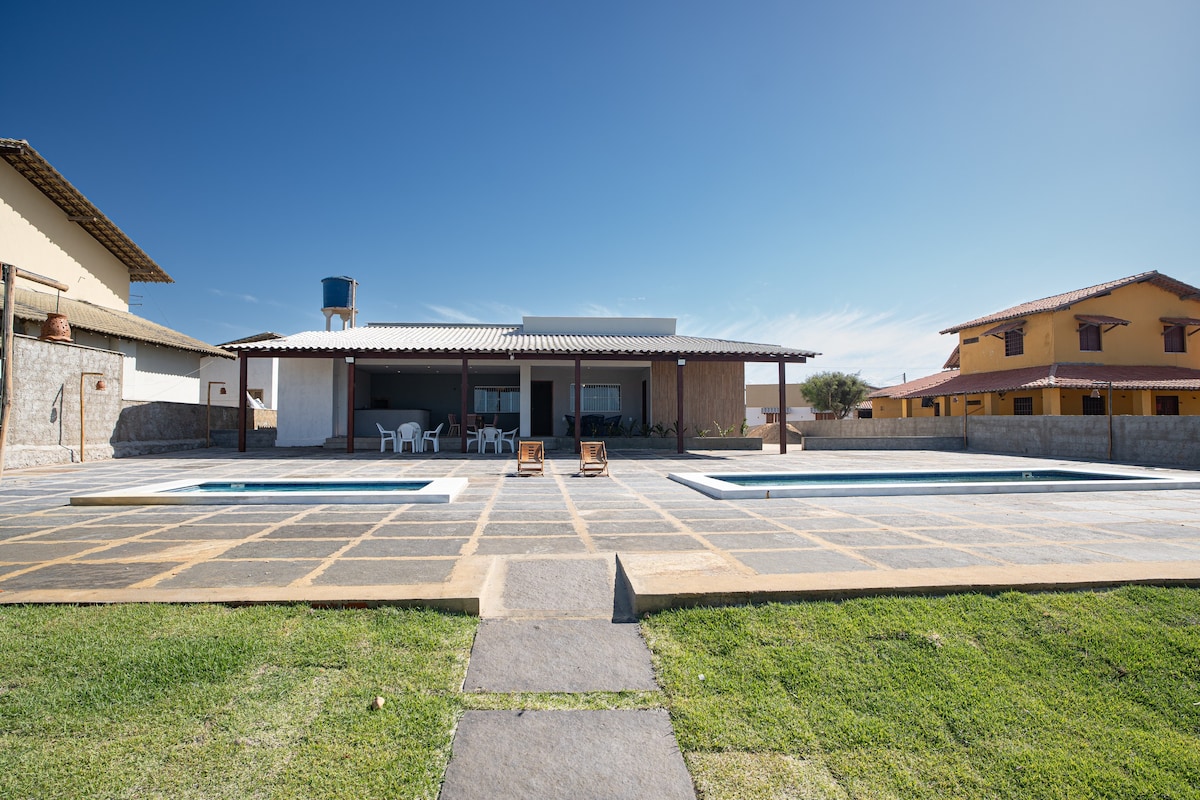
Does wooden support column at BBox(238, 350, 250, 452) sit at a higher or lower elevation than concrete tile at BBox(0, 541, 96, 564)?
higher

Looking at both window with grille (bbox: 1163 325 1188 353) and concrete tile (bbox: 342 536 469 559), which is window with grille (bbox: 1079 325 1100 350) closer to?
window with grille (bbox: 1163 325 1188 353)

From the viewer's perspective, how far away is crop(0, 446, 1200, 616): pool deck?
2916 millimetres

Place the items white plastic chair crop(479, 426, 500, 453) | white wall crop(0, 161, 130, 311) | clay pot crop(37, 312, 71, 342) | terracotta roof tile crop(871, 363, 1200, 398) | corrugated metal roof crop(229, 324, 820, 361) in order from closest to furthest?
clay pot crop(37, 312, 71, 342) < corrugated metal roof crop(229, 324, 820, 361) < white plastic chair crop(479, 426, 500, 453) < white wall crop(0, 161, 130, 311) < terracotta roof tile crop(871, 363, 1200, 398)

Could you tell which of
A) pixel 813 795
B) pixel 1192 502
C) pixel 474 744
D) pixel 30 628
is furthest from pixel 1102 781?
pixel 1192 502

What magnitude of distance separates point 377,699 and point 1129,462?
16115 mm

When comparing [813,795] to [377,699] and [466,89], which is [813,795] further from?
[466,89]

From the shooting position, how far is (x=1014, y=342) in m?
22.9

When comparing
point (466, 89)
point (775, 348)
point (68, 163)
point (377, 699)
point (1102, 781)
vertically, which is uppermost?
point (68, 163)

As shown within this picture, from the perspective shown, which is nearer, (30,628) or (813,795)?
(813,795)

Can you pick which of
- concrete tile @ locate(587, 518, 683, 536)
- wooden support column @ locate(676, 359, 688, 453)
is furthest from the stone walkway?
wooden support column @ locate(676, 359, 688, 453)

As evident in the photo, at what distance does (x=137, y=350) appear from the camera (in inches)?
731

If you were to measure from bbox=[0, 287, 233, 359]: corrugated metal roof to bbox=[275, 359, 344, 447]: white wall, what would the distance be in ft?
22.2

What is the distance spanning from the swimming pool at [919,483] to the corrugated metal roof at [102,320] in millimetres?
18386

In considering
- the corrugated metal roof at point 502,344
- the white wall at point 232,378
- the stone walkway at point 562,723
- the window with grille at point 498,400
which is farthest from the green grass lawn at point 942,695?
the white wall at point 232,378
